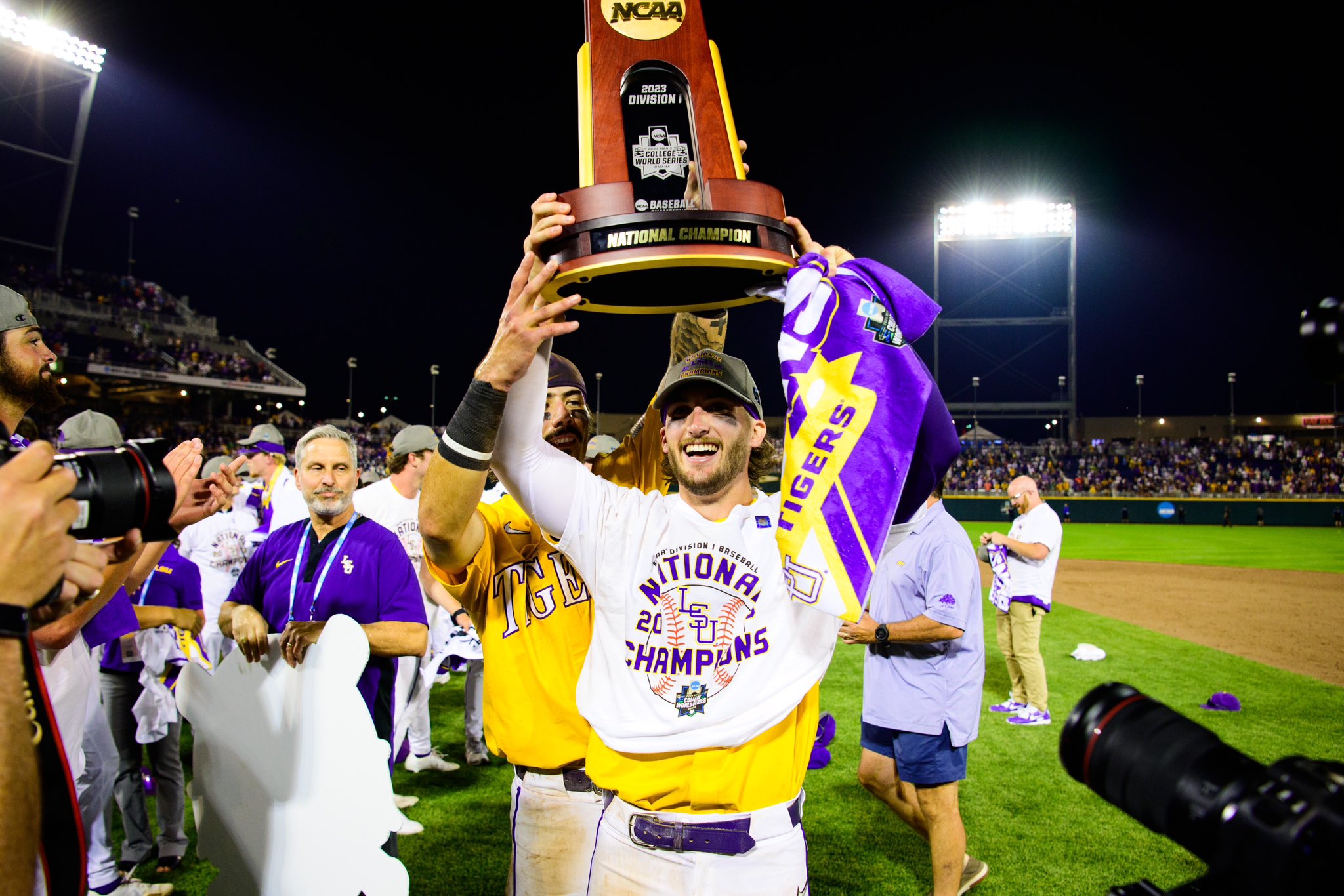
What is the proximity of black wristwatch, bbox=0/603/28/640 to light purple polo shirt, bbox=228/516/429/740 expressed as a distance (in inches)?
98.6

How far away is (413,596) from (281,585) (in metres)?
0.62

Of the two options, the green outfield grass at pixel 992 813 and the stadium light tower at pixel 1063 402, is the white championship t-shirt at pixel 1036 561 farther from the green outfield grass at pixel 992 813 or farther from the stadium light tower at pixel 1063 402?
the stadium light tower at pixel 1063 402

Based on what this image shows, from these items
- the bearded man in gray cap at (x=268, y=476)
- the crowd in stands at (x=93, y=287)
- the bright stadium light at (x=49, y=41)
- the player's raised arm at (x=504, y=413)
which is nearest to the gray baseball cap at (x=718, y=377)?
the player's raised arm at (x=504, y=413)

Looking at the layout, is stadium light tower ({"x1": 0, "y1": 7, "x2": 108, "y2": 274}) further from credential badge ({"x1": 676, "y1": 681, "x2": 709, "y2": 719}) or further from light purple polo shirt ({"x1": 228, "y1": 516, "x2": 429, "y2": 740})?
credential badge ({"x1": 676, "y1": 681, "x2": 709, "y2": 719})

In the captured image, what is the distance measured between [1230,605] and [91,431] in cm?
1685

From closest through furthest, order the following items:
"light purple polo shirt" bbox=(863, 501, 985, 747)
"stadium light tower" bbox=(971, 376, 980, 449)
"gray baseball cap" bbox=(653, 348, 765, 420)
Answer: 1. "gray baseball cap" bbox=(653, 348, 765, 420)
2. "light purple polo shirt" bbox=(863, 501, 985, 747)
3. "stadium light tower" bbox=(971, 376, 980, 449)

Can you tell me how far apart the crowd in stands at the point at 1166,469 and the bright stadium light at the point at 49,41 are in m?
42.7

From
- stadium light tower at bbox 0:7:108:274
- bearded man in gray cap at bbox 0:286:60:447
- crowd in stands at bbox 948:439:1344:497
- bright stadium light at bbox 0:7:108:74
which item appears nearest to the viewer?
bearded man in gray cap at bbox 0:286:60:447

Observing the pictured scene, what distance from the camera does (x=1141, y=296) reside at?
64.6 m

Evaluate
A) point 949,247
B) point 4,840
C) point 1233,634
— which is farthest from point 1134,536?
point 4,840

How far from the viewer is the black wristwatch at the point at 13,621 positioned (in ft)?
3.82

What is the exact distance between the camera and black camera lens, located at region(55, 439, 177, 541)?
1438mm

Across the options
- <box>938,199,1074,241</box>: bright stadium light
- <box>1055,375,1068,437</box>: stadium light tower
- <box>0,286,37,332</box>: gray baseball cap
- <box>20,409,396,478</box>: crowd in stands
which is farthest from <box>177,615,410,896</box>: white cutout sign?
<box>1055,375,1068,437</box>: stadium light tower

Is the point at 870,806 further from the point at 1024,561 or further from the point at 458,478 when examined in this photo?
the point at 458,478
